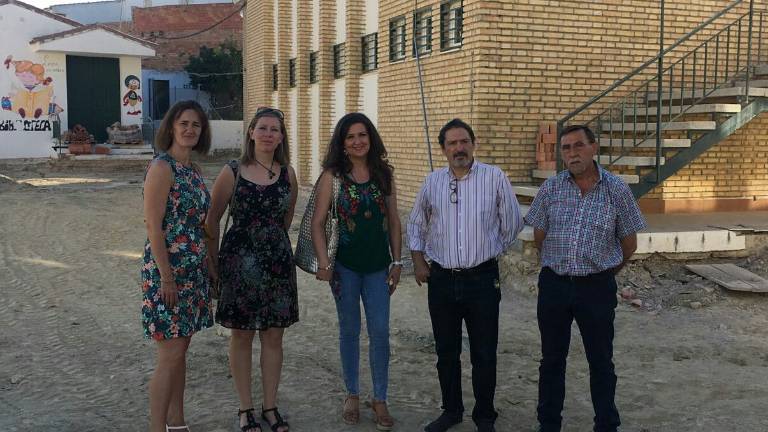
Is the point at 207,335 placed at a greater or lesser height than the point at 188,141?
lesser

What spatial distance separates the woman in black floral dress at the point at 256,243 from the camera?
3.84 meters

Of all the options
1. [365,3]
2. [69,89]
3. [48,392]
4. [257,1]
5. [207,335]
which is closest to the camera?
[48,392]

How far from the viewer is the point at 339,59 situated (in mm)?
14914

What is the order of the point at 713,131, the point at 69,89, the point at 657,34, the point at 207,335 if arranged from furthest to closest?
the point at 69,89 → the point at 657,34 → the point at 713,131 → the point at 207,335

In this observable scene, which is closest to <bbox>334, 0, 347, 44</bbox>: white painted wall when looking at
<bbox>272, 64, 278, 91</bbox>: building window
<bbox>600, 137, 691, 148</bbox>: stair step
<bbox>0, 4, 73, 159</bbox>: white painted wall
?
<bbox>272, 64, 278, 91</bbox>: building window

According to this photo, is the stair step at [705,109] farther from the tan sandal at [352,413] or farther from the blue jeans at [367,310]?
the tan sandal at [352,413]

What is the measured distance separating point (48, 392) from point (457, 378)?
2.70 metres

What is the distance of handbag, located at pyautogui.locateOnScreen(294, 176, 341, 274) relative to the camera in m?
4.00

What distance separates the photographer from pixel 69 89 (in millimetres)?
25672

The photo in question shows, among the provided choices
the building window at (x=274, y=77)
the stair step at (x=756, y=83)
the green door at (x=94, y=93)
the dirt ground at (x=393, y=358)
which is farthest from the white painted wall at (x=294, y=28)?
the green door at (x=94, y=93)

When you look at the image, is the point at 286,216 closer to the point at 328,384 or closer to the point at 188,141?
the point at 188,141

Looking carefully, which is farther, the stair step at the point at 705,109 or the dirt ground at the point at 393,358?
the stair step at the point at 705,109

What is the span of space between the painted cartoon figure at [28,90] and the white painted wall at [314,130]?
1344 cm

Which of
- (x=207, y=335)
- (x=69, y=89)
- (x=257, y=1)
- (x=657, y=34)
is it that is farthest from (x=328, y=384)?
(x=69, y=89)
